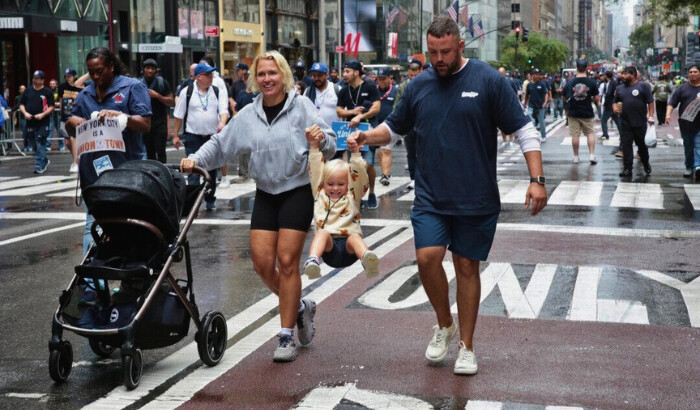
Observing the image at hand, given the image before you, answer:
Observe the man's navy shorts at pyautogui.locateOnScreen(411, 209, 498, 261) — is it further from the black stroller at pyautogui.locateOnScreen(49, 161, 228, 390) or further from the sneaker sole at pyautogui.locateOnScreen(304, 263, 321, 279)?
the black stroller at pyautogui.locateOnScreen(49, 161, 228, 390)

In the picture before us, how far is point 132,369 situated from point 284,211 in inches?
50.4

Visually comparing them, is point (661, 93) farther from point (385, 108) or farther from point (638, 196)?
point (638, 196)

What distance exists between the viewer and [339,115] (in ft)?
46.9

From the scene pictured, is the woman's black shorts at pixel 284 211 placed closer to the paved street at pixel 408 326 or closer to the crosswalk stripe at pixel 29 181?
the paved street at pixel 408 326

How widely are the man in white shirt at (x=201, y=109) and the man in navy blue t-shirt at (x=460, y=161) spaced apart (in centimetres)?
813

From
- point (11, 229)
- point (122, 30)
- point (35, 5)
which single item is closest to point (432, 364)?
point (11, 229)

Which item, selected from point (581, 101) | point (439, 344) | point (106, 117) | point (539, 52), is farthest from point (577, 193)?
point (539, 52)

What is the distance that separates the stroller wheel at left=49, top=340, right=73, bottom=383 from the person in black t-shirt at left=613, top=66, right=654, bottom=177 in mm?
13474

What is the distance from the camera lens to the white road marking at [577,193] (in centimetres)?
1424

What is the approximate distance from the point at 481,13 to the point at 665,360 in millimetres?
130617

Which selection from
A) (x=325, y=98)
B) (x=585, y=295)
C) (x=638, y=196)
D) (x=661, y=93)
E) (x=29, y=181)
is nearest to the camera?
(x=585, y=295)

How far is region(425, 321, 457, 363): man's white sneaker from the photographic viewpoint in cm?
600

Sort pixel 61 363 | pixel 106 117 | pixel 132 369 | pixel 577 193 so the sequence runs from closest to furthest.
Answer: pixel 132 369 < pixel 61 363 < pixel 106 117 < pixel 577 193

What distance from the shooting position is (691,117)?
54.9 feet
